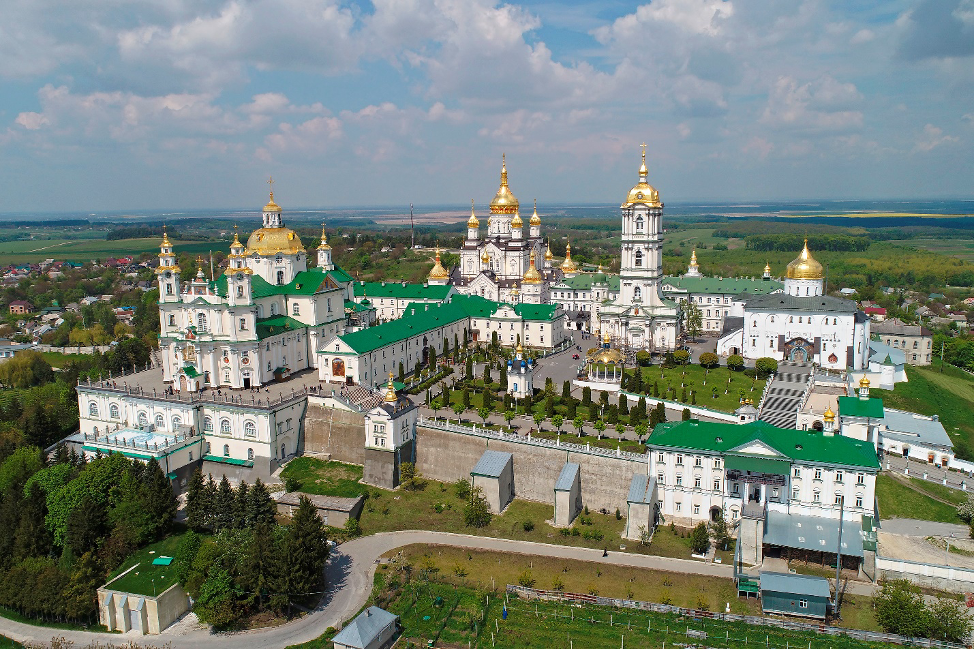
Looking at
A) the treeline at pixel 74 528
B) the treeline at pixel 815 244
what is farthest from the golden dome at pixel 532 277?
the treeline at pixel 815 244

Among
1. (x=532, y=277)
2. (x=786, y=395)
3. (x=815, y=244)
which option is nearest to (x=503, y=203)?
(x=532, y=277)

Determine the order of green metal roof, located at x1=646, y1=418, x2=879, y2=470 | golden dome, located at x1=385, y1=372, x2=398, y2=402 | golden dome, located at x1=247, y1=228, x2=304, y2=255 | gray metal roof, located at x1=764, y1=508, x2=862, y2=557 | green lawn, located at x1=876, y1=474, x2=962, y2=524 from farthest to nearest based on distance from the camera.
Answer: golden dome, located at x1=247, y1=228, x2=304, y2=255
golden dome, located at x1=385, y1=372, x2=398, y2=402
green lawn, located at x1=876, y1=474, x2=962, y2=524
green metal roof, located at x1=646, y1=418, x2=879, y2=470
gray metal roof, located at x1=764, y1=508, x2=862, y2=557

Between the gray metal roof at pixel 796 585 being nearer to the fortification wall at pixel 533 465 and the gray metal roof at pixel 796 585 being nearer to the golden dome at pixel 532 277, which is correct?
the fortification wall at pixel 533 465

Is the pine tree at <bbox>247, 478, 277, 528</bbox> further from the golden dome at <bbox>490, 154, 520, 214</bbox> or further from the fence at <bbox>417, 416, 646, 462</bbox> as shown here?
the golden dome at <bbox>490, 154, 520, 214</bbox>

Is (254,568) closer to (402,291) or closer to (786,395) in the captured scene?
(786,395)

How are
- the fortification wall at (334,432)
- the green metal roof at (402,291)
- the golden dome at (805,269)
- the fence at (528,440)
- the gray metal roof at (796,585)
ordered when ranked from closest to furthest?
1. the gray metal roof at (796,585)
2. the fence at (528,440)
3. the fortification wall at (334,432)
4. the golden dome at (805,269)
5. the green metal roof at (402,291)

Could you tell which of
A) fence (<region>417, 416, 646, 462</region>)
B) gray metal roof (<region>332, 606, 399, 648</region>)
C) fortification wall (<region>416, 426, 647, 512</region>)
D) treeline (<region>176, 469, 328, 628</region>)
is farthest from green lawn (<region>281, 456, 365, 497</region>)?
gray metal roof (<region>332, 606, 399, 648</region>)
